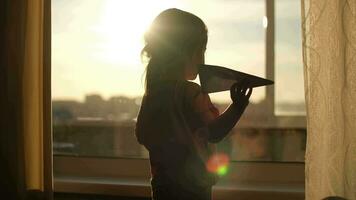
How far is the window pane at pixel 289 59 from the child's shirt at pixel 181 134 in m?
0.67

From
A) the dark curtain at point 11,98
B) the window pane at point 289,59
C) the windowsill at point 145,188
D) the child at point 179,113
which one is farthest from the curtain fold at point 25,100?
the window pane at point 289,59

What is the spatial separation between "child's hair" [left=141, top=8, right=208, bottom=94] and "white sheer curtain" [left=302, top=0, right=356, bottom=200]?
296mm

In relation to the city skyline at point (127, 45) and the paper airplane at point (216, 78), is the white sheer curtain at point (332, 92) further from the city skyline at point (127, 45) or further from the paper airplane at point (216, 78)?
the city skyline at point (127, 45)

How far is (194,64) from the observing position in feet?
4.05

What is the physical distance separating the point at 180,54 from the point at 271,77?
0.66 meters

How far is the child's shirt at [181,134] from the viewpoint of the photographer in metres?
1.19

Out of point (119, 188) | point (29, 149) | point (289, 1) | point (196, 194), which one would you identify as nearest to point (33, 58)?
point (29, 149)

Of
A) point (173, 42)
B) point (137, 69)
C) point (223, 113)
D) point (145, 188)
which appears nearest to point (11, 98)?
point (137, 69)

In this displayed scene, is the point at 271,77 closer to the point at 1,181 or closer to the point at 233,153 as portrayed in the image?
the point at 233,153

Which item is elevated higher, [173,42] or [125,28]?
[125,28]

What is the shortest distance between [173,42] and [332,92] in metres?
0.44

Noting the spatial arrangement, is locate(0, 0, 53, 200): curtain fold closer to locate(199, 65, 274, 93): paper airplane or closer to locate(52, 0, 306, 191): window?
locate(52, 0, 306, 191): window

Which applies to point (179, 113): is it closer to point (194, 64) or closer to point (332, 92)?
point (194, 64)

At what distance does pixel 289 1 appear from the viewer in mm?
1793
